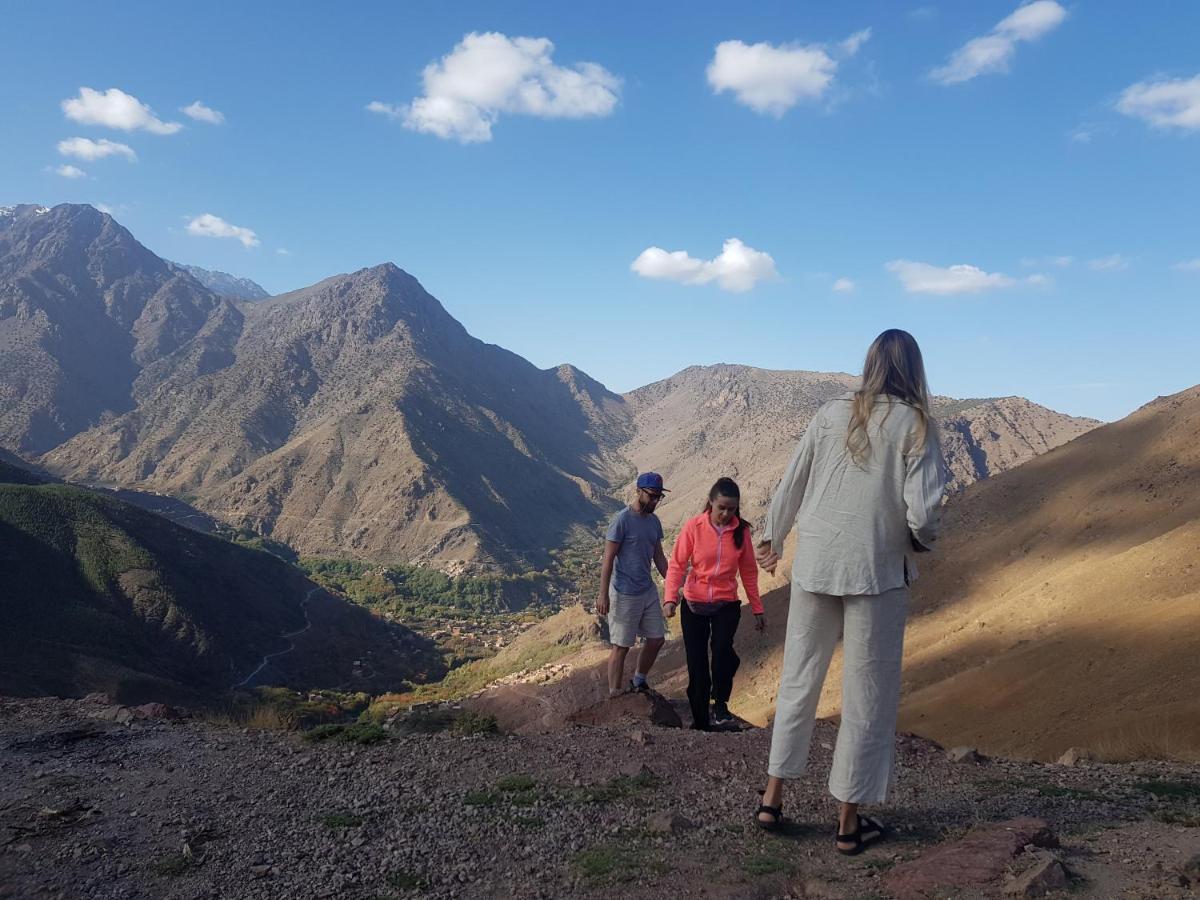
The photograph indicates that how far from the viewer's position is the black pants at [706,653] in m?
6.00

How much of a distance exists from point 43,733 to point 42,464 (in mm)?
114440

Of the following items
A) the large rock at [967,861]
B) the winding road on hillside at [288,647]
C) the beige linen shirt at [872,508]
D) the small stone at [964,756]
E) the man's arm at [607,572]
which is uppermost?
the beige linen shirt at [872,508]

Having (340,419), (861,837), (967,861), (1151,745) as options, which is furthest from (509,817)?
(340,419)

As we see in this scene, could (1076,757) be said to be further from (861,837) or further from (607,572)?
(607,572)

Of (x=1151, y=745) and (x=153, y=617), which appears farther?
(x=153, y=617)

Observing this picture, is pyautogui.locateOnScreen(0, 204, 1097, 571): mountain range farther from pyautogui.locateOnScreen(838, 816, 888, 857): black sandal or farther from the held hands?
pyautogui.locateOnScreen(838, 816, 888, 857): black sandal

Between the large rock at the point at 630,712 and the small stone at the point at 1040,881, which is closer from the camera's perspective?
the small stone at the point at 1040,881

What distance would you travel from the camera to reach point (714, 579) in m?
5.95

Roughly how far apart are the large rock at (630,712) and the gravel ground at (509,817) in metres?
0.80

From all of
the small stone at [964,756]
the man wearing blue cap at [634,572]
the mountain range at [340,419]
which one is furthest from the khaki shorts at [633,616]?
the mountain range at [340,419]

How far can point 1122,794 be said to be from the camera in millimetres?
4770

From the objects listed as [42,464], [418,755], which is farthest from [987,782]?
[42,464]

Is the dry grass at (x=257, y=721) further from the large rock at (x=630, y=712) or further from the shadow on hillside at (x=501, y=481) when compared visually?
the shadow on hillside at (x=501, y=481)

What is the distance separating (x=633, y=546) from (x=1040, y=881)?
162 inches
